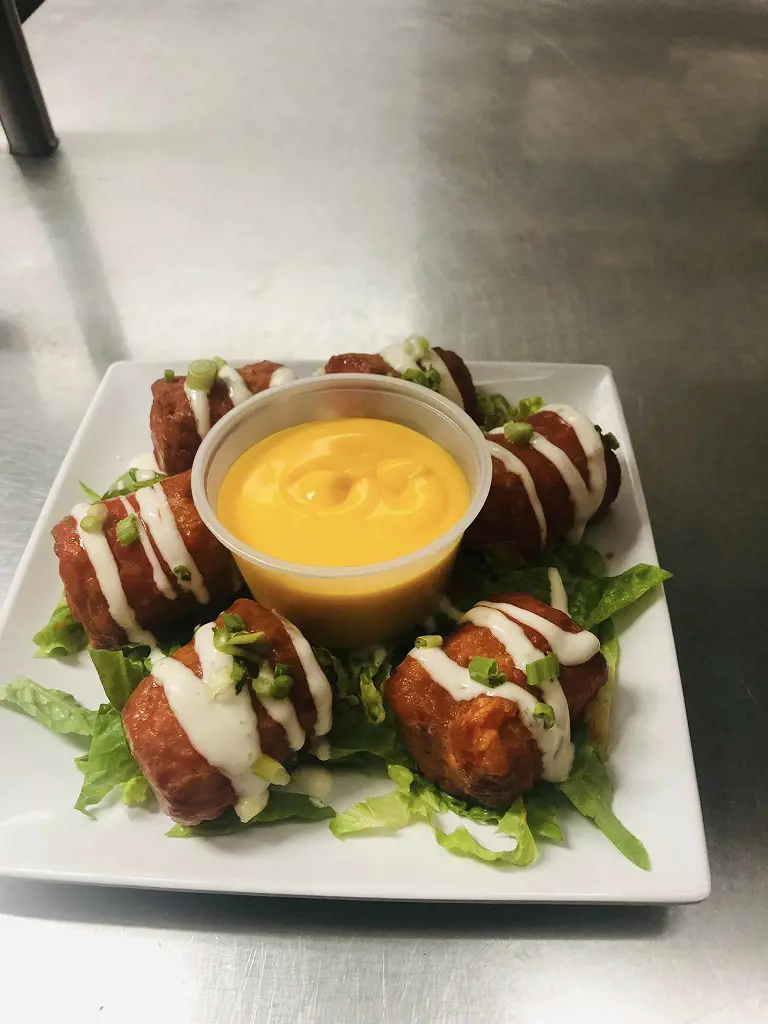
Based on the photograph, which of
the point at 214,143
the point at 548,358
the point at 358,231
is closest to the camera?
the point at 548,358

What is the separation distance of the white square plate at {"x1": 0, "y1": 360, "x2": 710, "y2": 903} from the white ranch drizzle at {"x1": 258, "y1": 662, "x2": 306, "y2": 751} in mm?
177

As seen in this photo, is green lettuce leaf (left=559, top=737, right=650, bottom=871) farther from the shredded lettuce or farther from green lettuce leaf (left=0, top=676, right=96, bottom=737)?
green lettuce leaf (left=0, top=676, right=96, bottom=737)

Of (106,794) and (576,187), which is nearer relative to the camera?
(106,794)

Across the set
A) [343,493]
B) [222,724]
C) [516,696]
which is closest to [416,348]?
[343,493]

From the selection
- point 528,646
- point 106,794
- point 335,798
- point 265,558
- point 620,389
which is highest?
point 265,558

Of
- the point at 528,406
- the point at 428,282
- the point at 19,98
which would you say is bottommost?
the point at 428,282

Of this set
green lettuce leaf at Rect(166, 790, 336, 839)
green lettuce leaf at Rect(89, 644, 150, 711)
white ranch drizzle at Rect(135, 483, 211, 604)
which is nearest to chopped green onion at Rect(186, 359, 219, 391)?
white ranch drizzle at Rect(135, 483, 211, 604)

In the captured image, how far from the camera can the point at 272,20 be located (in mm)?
5898

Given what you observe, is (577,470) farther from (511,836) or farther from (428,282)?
(428,282)

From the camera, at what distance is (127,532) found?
1.96 m

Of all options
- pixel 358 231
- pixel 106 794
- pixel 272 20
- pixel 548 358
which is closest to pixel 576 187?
pixel 358 231

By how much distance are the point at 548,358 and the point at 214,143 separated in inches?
103

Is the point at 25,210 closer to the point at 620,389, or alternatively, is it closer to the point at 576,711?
the point at 620,389

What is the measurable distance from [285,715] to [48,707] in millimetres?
597
